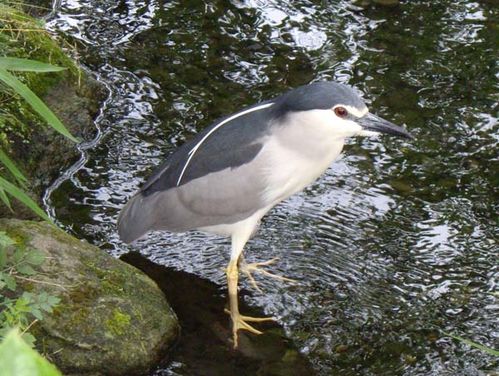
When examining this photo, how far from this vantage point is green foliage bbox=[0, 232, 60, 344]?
101 inches

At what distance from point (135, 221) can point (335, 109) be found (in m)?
1.05

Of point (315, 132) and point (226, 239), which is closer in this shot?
point (315, 132)

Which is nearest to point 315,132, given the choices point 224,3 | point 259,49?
point 259,49

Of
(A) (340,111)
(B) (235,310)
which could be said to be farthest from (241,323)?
(A) (340,111)

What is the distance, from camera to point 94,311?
10.3ft

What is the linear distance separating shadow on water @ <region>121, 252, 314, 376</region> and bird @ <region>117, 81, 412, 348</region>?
7 centimetres

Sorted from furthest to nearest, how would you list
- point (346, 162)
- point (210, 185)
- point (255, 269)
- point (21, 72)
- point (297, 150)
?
point (346, 162)
point (21, 72)
point (255, 269)
point (210, 185)
point (297, 150)

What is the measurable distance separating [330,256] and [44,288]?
60.1 inches

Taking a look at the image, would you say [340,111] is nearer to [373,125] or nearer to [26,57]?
[373,125]

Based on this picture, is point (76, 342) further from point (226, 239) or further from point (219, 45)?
point (219, 45)

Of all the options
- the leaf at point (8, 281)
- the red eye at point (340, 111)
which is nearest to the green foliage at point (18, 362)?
the leaf at point (8, 281)

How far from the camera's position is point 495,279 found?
3.85m

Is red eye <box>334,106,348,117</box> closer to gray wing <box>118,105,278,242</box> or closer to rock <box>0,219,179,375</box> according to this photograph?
gray wing <box>118,105,278,242</box>

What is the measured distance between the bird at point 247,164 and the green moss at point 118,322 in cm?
59
